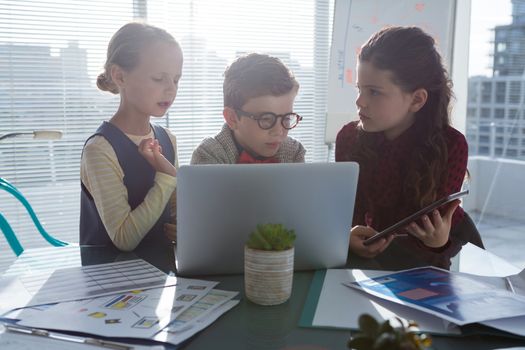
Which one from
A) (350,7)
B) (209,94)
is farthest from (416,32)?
(209,94)

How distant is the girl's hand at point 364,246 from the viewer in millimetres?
1138

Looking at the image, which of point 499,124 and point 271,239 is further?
point 499,124

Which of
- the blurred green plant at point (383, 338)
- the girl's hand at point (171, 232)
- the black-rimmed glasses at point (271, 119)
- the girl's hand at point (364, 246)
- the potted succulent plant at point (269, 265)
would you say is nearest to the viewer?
the blurred green plant at point (383, 338)

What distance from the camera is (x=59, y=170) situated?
2.97 m

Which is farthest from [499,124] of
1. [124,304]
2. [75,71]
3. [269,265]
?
[124,304]

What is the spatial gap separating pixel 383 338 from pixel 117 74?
128cm

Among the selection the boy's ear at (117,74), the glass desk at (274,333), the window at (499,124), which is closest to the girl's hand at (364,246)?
the glass desk at (274,333)

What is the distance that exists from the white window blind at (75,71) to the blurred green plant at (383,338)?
9.21 feet

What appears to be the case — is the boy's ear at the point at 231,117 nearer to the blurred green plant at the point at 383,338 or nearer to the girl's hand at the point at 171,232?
the girl's hand at the point at 171,232

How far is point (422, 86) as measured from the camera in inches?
61.5

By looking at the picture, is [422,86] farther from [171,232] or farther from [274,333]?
[274,333]

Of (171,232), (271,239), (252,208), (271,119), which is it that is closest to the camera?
(271,239)

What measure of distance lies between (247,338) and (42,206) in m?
2.53

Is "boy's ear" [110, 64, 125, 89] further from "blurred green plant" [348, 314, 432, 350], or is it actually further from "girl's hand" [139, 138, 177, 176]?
"blurred green plant" [348, 314, 432, 350]
